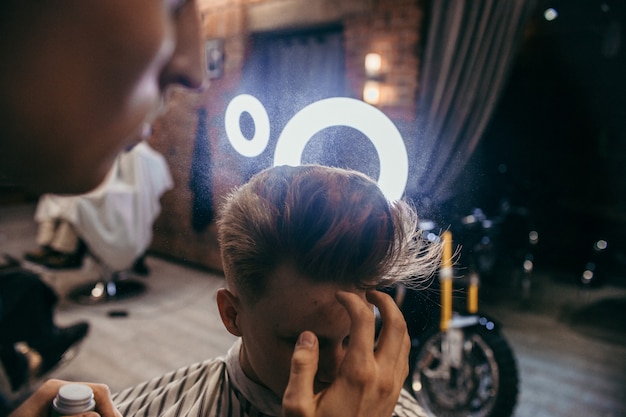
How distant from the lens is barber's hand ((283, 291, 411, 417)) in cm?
50

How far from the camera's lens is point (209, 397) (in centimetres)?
97

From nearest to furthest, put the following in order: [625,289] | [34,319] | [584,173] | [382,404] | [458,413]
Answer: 1. [382,404]
2. [34,319]
3. [458,413]
4. [625,289]
5. [584,173]

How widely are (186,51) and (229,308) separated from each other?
1.58 ft

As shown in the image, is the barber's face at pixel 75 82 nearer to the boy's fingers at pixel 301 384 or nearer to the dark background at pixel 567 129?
the boy's fingers at pixel 301 384

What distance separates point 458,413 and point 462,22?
236 centimetres

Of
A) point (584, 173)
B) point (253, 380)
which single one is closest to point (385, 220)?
point (253, 380)

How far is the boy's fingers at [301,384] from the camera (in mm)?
490

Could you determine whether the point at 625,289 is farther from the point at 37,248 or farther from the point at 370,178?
the point at 37,248

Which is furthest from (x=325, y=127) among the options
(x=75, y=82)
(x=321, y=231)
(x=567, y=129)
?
(x=567, y=129)

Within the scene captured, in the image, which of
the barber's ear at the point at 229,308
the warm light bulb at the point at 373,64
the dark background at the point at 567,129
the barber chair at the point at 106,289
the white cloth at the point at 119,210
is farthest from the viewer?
the dark background at the point at 567,129

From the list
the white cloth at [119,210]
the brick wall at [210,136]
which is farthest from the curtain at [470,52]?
the white cloth at [119,210]

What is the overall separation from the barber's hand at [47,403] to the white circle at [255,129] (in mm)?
427

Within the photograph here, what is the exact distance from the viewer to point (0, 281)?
1555 mm

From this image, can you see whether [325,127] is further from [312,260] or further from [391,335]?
[391,335]
